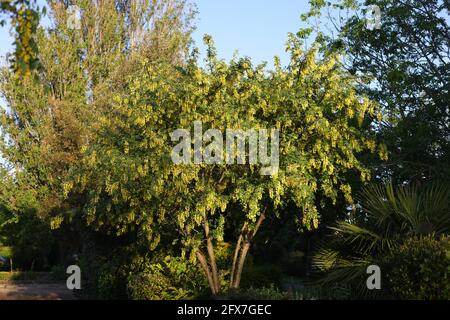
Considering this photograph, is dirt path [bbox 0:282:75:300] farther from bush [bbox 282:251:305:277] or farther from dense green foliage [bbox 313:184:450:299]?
dense green foliage [bbox 313:184:450:299]

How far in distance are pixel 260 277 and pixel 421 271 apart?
22.6ft

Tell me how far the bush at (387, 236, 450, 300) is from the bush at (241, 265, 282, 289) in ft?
18.9

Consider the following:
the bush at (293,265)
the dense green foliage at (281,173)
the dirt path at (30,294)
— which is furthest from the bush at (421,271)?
the dirt path at (30,294)

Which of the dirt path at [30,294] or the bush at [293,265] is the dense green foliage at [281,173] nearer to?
the bush at [293,265]

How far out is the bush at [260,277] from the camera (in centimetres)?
1605

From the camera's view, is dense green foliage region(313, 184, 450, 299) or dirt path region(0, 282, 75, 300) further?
dirt path region(0, 282, 75, 300)

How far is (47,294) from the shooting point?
23.6m

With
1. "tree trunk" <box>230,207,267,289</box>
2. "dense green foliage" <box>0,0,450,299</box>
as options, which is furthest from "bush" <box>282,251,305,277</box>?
"tree trunk" <box>230,207,267,289</box>

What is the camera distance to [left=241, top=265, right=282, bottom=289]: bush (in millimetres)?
16047

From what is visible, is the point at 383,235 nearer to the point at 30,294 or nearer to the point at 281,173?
the point at 281,173

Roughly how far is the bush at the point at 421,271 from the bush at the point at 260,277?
5.76 m

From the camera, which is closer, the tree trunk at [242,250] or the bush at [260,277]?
the tree trunk at [242,250]
